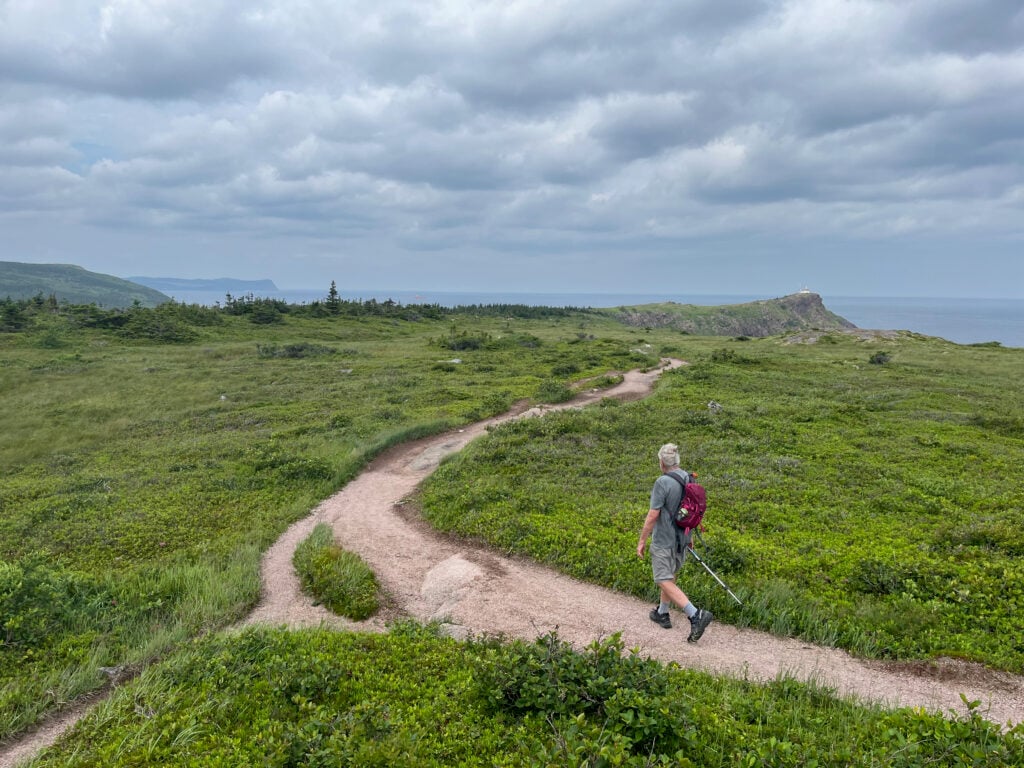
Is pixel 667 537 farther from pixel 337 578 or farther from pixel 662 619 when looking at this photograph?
pixel 337 578

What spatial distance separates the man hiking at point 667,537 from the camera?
9894 millimetres

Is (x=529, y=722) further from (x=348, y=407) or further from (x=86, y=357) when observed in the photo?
(x=86, y=357)

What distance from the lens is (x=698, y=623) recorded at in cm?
966

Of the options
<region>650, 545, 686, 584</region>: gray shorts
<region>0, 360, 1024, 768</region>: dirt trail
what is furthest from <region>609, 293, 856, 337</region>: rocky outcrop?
<region>650, 545, 686, 584</region>: gray shorts

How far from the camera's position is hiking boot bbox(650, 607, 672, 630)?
10258mm

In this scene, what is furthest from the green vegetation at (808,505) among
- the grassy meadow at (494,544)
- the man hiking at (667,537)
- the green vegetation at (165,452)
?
the green vegetation at (165,452)

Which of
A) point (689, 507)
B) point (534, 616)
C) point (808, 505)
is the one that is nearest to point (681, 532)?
point (689, 507)

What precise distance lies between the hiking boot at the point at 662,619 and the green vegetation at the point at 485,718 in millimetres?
2017

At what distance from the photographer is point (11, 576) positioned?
10.2 m

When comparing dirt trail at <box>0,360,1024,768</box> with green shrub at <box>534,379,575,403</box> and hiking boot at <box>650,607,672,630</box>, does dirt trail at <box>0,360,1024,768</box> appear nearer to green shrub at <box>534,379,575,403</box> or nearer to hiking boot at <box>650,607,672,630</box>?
hiking boot at <box>650,607,672,630</box>

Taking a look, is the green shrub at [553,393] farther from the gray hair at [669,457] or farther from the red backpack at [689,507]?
the red backpack at [689,507]

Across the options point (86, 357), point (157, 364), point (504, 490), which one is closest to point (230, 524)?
point (504, 490)

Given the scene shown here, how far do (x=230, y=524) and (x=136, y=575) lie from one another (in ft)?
13.3

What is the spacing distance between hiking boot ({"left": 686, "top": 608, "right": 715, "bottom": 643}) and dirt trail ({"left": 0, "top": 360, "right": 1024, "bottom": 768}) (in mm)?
184
